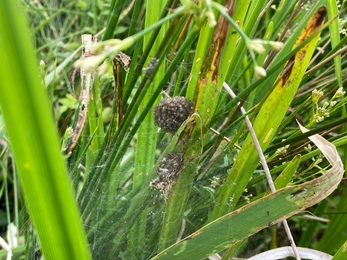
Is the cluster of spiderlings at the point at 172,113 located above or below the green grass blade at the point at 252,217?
above

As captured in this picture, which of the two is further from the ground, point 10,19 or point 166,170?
point 10,19

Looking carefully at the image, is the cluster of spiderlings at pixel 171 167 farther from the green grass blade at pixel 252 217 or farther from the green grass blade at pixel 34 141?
the green grass blade at pixel 34 141

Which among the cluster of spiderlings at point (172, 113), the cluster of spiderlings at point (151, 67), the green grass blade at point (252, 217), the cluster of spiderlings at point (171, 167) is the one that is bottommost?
the green grass blade at point (252, 217)

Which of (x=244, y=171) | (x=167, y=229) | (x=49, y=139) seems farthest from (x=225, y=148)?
(x=49, y=139)

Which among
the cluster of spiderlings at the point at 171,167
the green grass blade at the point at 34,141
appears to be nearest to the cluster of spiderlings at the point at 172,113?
the cluster of spiderlings at the point at 171,167

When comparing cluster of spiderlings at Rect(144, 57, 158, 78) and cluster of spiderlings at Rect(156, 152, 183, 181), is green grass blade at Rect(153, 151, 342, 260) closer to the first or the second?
cluster of spiderlings at Rect(156, 152, 183, 181)

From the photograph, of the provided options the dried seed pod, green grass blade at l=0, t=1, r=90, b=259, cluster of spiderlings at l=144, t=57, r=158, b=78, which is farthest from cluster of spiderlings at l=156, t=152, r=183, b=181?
green grass blade at l=0, t=1, r=90, b=259

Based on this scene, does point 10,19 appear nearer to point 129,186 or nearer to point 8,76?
point 8,76
